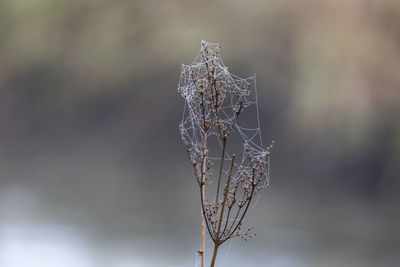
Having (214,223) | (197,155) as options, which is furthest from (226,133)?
(214,223)

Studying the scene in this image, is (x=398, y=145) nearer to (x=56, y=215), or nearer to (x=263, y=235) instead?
(x=263, y=235)

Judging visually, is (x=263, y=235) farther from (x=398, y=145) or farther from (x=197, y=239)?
(x=398, y=145)

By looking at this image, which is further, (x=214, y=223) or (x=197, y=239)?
(x=197, y=239)


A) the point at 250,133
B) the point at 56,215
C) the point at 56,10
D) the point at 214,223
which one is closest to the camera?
the point at 214,223

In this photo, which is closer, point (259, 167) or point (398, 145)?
point (259, 167)

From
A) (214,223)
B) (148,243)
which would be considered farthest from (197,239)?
(214,223)

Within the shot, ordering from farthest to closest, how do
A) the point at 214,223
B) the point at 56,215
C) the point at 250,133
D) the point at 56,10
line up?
the point at 56,10, the point at 250,133, the point at 56,215, the point at 214,223

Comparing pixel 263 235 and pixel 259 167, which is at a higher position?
pixel 263 235

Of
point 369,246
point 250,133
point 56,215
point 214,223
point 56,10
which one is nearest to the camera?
point 214,223

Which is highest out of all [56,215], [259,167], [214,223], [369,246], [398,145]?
[398,145]
